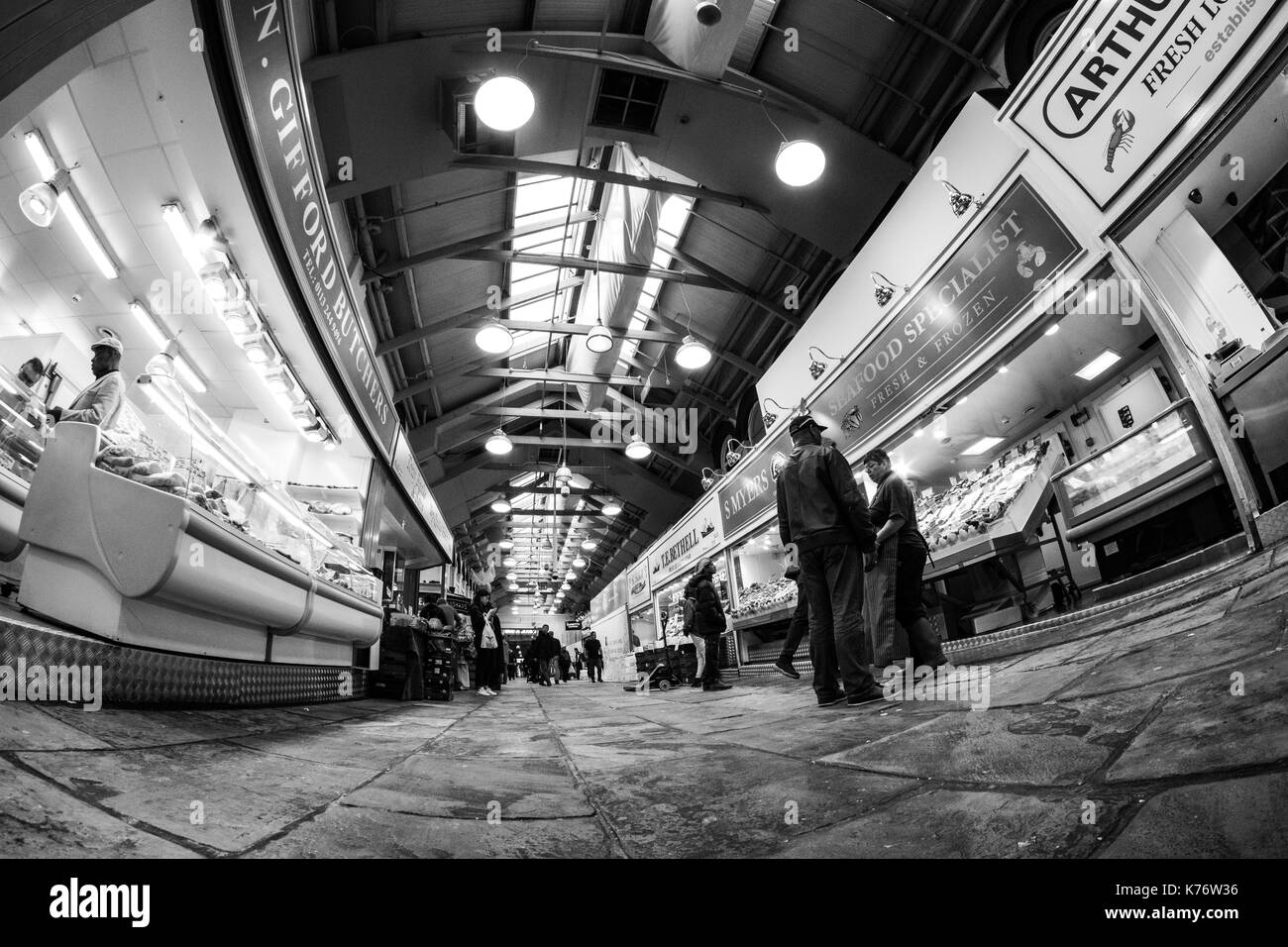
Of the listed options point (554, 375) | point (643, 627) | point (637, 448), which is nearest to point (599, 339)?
point (554, 375)

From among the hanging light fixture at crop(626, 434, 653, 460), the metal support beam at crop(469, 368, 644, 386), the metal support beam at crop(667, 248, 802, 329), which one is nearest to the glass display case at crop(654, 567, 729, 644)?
the hanging light fixture at crop(626, 434, 653, 460)

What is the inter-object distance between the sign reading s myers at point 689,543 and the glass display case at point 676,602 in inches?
11.1

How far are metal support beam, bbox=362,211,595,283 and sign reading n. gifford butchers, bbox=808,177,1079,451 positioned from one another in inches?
223

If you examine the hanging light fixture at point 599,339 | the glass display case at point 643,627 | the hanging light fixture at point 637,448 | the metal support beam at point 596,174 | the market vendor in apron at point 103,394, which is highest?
the metal support beam at point 596,174

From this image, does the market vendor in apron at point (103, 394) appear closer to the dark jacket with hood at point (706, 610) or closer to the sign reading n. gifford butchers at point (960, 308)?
the dark jacket with hood at point (706, 610)

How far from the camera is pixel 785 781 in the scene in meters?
1.52

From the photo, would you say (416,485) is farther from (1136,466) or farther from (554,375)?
(1136,466)

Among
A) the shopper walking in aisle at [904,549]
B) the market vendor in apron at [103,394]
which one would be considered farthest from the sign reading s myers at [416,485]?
the shopper walking in aisle at [904,549]

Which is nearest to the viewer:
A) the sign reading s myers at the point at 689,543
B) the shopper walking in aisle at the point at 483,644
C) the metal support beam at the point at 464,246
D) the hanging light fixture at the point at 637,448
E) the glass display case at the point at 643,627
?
the metal support beam at the point at 464,246

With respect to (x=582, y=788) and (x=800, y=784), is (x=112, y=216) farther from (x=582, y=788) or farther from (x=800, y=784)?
(x=800, y=784)

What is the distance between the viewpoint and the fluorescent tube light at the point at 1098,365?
16.3 feet

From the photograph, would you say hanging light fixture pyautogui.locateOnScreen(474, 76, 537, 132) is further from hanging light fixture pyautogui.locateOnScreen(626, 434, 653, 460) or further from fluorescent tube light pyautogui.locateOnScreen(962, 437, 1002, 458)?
hanging light fixture pyautogui.locateOnScreen(626, 434, 653, 460)

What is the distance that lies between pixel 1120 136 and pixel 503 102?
509 cm
